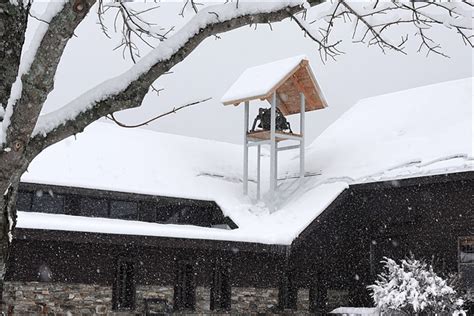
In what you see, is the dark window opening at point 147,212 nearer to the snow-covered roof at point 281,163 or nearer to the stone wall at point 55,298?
the snow-covered roof at point 281,163

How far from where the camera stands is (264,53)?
11362 cm

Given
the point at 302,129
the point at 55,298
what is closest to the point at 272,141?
the point at 302,129

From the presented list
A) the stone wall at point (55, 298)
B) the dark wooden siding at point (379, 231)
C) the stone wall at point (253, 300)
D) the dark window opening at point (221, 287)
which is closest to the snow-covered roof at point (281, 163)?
the dark wooden siding at point (379, 231)

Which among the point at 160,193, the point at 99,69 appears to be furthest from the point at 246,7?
the point at 99,69

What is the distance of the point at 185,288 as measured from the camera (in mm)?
16734

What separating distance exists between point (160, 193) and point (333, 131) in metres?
6.52

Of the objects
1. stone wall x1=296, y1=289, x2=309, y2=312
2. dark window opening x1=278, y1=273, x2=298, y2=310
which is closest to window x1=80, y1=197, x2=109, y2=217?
dark window opening x1=278, y1=273, x2=298, y2=310

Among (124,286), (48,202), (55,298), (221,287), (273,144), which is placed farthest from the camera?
(273,144)

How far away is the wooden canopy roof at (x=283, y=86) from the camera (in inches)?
759

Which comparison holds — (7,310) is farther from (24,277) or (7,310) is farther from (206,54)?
(206,54)

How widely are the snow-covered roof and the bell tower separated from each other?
0.90 m

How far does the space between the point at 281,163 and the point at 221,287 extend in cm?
598

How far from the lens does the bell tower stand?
19266 mm

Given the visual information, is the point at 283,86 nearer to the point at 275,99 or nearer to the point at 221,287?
the point at 275,99
